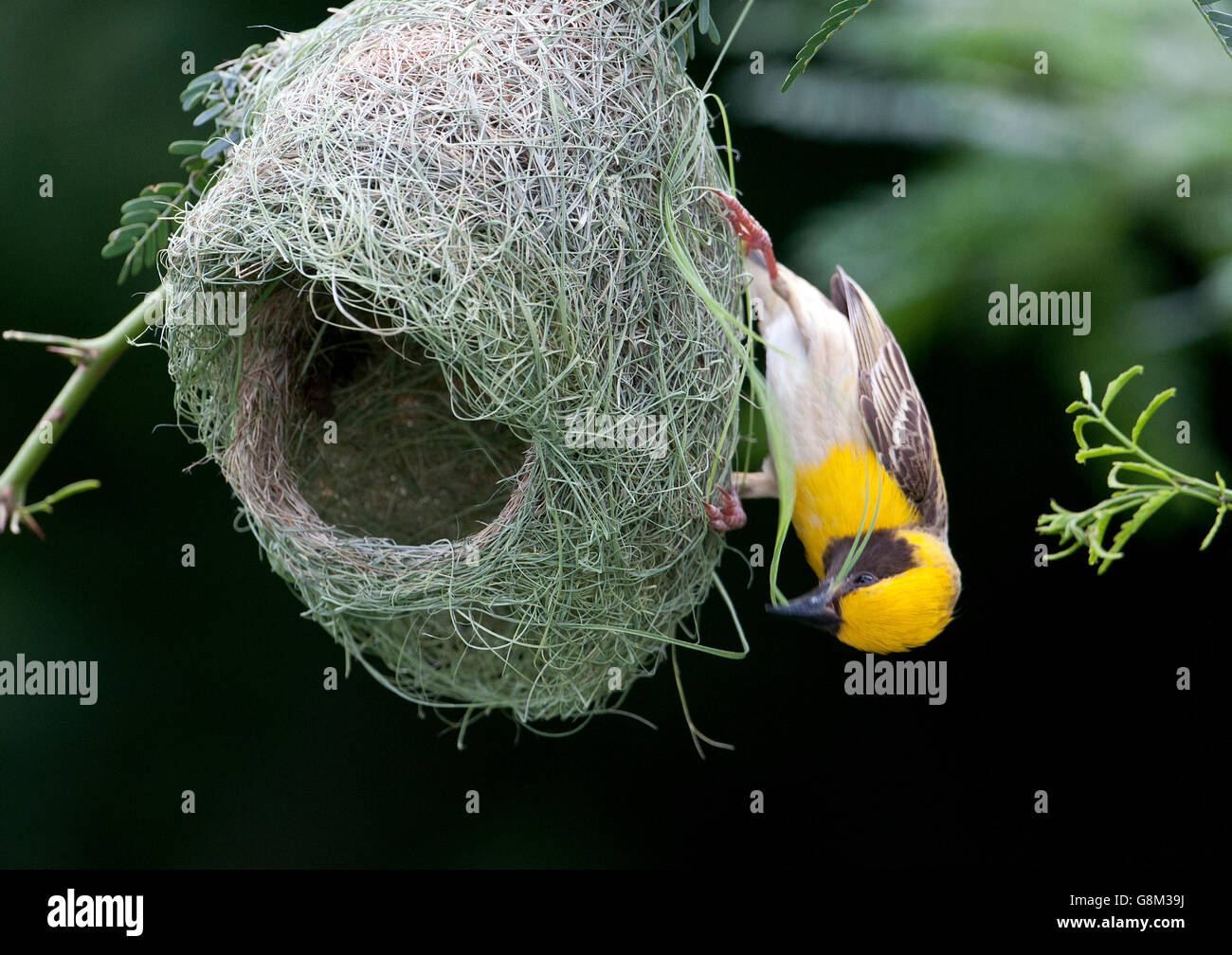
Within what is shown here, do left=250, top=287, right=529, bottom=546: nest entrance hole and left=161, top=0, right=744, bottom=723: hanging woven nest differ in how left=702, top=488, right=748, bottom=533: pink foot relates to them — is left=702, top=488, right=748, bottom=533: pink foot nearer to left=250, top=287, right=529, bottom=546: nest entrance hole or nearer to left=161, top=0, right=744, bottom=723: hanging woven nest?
left=161, top=0, right=744, bottom=723: hanging woven nest

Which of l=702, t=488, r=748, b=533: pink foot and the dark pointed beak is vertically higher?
l=702, t=488, r=748, b=533: pink foot

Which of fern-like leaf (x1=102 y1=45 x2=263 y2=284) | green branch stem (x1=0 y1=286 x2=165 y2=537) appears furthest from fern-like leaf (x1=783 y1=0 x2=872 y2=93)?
green branch stem (x1=0 y1=286 x2=165 y2=537)

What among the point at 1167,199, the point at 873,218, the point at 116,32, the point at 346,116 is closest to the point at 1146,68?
the point at 1167,199

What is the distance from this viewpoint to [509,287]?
4.44 feet

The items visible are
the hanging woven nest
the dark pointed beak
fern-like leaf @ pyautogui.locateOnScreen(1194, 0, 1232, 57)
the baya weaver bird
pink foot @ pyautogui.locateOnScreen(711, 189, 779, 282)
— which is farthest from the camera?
the baya weaver bird

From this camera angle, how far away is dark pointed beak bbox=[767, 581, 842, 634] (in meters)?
1.67

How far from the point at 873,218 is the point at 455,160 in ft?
2.87

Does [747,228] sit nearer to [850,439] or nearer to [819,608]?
[850,439]

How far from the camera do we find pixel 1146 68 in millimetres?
1807

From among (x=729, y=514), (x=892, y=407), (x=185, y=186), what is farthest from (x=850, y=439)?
(x=185, y=186)

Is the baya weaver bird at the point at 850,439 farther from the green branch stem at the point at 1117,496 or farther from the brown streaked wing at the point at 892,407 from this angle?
the green branch stem at the point at 1117,496

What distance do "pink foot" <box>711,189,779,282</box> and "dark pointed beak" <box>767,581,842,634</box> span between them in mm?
540

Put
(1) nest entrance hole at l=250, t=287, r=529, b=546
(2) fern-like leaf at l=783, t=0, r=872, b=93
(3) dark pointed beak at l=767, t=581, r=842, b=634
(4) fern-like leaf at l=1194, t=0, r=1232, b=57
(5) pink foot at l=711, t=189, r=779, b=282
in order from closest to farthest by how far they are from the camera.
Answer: (4) fern-like leaf at l=1194, t=0, r=1232, b=57, (2) fern-like leaf at l=783, t=0, r=872, b=93, (5) pink foot at l=711, t=189, r=779, b=282, (3) dark pointed beak at l=767, t=581, r=842, b=634, (1) nest entrance hole at l=250, t=287, r=529, b=546

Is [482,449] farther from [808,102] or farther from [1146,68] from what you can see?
[1146,68]
